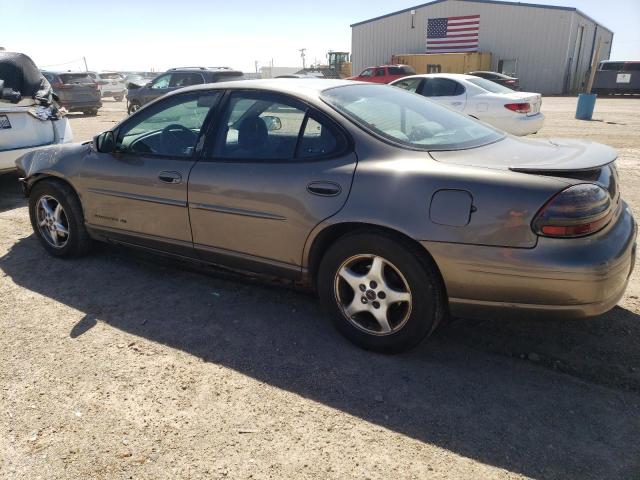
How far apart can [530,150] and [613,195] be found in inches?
22.3

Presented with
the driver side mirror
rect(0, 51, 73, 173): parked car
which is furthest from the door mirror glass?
rect(0, 51, 73, 173): parked car

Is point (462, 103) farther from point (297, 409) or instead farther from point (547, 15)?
point (547, 15)

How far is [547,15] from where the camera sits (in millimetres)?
33219

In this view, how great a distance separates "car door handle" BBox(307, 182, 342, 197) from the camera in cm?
284

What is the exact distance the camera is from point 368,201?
272cm

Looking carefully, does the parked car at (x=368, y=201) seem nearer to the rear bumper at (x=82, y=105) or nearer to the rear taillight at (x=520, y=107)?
the rear taillight at (x=520, y=107)

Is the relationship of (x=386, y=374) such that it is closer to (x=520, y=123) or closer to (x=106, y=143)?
(x=106, y=143)

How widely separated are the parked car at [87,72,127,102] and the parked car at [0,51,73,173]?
80.7 feet

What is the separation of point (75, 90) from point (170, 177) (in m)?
17.7

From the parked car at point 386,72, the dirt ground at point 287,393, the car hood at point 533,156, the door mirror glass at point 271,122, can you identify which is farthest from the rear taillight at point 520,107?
the parked car at point 386,72

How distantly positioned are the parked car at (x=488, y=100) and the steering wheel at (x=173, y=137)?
724cm

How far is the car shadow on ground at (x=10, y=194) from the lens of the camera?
6.35 m

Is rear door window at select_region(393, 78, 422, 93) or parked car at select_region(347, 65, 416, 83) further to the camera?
parked car at select_region(347, 65, 416, 83)

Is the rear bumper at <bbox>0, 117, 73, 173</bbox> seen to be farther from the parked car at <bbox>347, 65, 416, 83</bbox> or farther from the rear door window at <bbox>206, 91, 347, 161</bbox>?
the parked car at <bbox>347, 65, 416, 83</bbox>
